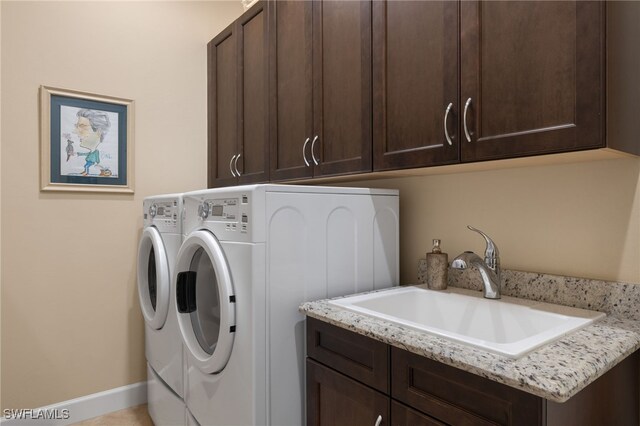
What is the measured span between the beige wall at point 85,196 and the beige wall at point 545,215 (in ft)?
5.82

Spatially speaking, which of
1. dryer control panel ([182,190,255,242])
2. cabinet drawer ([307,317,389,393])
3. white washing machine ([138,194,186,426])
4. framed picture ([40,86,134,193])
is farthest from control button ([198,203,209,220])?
framed picture ([40,86,134,193])

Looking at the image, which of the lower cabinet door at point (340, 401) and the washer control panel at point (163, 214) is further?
the washer control panel at point (163, 214)

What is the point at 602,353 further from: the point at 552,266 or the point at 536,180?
the point at 536,180

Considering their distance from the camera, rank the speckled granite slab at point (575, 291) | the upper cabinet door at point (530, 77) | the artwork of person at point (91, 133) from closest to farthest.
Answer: the upper cabinet door at point (530, 77) < the speckled granite slab at point (575, 291) < the artwork of person at point (91, 133)

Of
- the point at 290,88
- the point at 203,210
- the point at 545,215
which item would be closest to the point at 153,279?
the point at 203,210

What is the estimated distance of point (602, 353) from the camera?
36.4 inches

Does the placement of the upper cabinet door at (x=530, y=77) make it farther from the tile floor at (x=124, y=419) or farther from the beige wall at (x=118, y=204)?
the tile floor at (x=124, y=419)

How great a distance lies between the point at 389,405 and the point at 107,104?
235cm

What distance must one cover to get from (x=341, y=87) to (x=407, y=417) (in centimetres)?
125

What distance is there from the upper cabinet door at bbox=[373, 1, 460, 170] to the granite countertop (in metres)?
0.59

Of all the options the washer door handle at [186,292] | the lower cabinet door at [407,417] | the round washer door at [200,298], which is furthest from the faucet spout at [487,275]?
the washer door handle at [186,292]

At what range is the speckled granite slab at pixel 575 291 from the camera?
3.99 feet

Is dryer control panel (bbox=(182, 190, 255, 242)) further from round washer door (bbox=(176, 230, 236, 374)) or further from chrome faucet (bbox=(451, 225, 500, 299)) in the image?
chrome faucet (bbox=(451, 225, 500, 299))

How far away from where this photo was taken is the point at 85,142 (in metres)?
2.38
